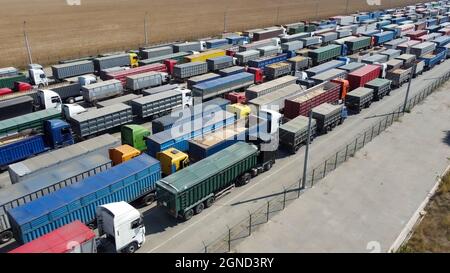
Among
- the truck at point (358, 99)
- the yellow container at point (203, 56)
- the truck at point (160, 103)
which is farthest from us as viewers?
the yellow container at point (203, 56)

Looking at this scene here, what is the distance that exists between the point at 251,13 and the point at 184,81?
296ft

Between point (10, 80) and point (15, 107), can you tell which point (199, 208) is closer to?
point (15, 107)

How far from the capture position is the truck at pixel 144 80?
5147 centimetres

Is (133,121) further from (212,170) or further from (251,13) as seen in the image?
(251,13)

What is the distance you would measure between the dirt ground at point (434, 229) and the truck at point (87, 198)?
743 inches

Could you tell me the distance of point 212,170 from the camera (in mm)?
27781

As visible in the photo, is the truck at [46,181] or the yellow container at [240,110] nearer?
the truck at [46,181]

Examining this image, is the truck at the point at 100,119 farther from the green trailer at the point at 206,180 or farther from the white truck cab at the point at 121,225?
the white truck cab at the point at 121,225

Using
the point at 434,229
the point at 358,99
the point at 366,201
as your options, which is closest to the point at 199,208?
the point at 366,201

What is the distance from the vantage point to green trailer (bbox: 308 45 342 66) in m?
67.4

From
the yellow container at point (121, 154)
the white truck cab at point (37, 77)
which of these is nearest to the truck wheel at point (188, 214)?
the yellow container at point (121, 154)

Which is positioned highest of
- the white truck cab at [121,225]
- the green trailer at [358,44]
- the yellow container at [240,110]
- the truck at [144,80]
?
the green trailer at [358,44]

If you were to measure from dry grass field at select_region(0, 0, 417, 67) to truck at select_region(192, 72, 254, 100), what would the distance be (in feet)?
Result: 137

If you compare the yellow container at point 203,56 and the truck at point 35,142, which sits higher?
the yellow container at point 203,56
